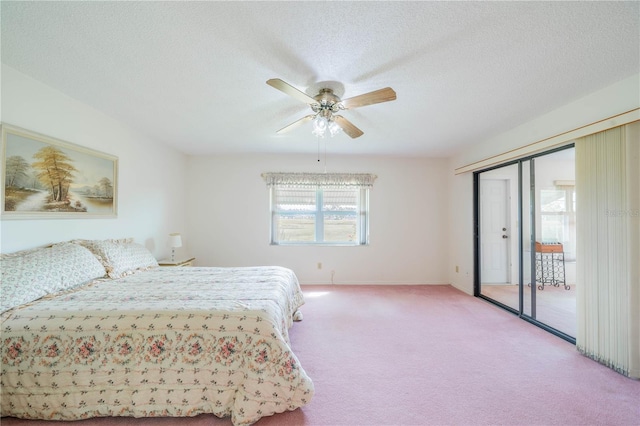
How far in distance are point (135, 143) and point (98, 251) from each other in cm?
147

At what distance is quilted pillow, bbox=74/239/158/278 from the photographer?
2.42m

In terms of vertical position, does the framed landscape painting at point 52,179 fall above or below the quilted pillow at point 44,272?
above

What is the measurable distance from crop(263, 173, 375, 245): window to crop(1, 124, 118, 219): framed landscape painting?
2344mm

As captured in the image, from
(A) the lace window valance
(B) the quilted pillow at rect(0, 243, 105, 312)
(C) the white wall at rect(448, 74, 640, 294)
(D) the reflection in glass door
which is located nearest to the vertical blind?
(C) the white wall at rect(448, 74, 640, 294)

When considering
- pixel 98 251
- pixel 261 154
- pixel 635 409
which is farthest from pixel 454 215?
pixel 98 251

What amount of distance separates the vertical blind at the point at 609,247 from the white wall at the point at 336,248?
236 cm

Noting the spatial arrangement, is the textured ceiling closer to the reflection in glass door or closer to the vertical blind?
the vertical blind

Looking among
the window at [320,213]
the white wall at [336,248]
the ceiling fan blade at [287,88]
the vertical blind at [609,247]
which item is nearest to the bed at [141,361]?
the ceiling fan blade at [287,88]

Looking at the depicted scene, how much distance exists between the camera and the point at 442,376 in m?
1.94

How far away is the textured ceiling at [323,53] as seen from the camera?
135 centimetres

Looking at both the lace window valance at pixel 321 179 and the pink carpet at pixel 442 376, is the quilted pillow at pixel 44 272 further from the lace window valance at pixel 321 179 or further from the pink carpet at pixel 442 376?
the lace window valance at pixel 321 179

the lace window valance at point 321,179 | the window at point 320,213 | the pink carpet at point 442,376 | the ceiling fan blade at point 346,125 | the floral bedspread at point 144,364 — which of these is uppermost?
the ceiling fan blade at point 346,125

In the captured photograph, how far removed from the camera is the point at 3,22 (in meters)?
1.45

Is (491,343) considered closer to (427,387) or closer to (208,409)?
(427,387)
